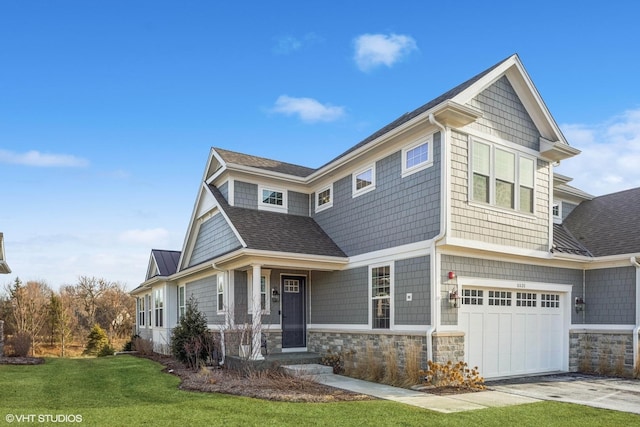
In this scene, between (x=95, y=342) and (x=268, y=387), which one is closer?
(x=268, y=387)

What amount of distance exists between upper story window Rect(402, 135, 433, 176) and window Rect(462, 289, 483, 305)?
3.08 m

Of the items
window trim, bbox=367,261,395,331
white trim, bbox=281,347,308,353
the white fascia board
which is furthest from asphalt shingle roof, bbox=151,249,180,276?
window trim, bbox=367,261,395,331

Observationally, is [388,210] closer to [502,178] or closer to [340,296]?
[502,178]

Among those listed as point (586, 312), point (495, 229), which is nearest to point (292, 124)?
point (495, 229)

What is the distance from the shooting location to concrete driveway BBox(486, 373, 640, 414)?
8188 mm

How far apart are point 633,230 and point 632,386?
501 cm

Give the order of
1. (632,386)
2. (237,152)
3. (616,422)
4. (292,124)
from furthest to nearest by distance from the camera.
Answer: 1. (292,124)
2. (237,152)
3. (632,386)
4. (616,422)

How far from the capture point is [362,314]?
40.0 ft

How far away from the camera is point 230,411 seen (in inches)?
275

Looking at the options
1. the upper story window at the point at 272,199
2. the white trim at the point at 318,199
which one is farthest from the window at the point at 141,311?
the white trim at the point at 318,199

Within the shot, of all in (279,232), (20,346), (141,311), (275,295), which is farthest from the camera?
(141,311)

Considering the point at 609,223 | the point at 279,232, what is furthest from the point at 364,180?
the point at 609,223

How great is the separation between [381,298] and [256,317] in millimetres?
3435

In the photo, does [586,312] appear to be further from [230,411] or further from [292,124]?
[292,124]
